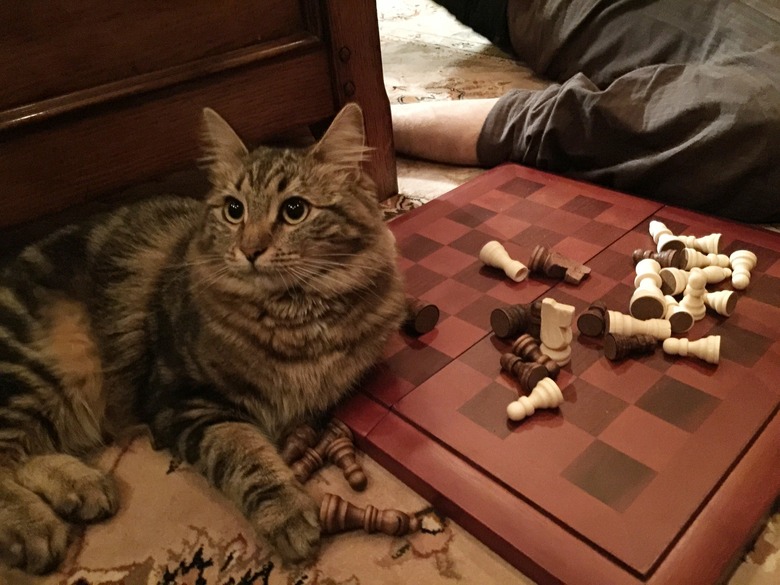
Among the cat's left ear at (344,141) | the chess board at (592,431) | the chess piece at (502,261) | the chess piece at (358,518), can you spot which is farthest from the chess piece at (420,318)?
the chess piece at (358,518)

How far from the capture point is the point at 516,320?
1.31 m

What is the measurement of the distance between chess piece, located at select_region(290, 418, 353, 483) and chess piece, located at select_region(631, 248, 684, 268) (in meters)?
0.83

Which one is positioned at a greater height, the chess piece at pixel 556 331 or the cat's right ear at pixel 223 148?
the cat's right ear at pixel 223 148

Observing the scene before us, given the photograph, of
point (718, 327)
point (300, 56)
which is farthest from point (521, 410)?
point (300, 56)

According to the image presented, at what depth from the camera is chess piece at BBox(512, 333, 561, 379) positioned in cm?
120

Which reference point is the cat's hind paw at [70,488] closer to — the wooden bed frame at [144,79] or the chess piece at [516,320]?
the wooden bed frame at [144,79]

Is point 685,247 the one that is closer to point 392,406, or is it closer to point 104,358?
point 392,406

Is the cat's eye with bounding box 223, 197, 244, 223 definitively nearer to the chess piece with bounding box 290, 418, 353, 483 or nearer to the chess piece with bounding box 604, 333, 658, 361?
the chess piece with bounding box 290, 418, 353, 483

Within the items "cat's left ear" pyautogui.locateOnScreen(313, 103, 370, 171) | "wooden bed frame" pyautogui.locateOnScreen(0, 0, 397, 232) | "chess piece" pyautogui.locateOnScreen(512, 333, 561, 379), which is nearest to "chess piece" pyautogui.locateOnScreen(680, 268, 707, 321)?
"chess piece" pyautogui.locateOnScreen(512, 333, 561, 379)

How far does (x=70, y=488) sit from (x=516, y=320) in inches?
35.1

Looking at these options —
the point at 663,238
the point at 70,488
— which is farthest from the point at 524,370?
the point at 70,488

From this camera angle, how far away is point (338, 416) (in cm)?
122

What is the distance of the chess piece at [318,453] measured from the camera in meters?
1.12

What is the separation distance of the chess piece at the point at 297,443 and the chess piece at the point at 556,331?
0.48m
